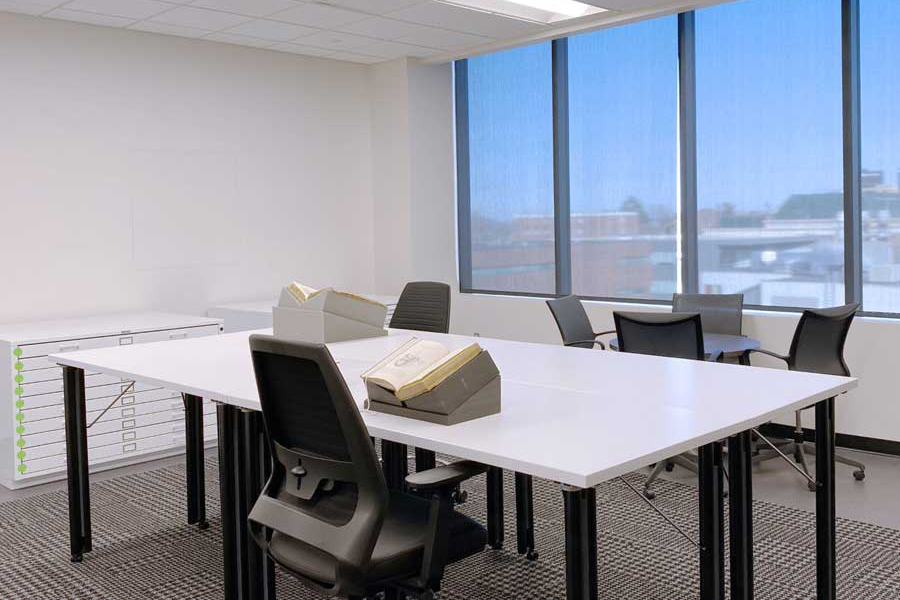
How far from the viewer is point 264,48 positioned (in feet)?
21.1

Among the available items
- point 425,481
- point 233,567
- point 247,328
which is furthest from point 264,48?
point 425,481

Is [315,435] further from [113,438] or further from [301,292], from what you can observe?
[113,438]

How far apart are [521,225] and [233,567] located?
14.9 ft

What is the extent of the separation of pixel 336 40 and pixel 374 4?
98 centimetres

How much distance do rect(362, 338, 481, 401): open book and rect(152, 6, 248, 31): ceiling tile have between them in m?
3.38

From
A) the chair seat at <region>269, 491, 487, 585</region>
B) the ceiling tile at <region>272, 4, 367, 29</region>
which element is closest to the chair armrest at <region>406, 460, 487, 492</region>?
the chair seat at <region>269, 491, 487, 585</region>

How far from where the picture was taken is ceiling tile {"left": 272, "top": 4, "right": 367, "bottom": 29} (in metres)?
5.26

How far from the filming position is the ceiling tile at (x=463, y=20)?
5.42 m

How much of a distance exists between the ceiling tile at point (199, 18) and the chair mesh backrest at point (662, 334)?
3.00 m

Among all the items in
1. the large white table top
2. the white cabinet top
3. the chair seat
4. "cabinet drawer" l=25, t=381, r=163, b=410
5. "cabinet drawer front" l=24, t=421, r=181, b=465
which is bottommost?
"cabinet drawer front" l=24, t=421, r=181, b=465

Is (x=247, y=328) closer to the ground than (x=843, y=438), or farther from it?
farther from it

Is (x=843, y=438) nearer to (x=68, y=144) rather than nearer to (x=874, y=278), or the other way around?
(x=874, y=278)

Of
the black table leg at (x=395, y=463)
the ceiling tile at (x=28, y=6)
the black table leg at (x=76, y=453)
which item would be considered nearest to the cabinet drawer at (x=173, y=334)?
the black table leg at (x=76, y=453)

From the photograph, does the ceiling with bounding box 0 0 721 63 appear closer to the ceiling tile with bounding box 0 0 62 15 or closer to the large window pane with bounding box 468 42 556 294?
the ceiling tile with bounding box 0 0 62 15
